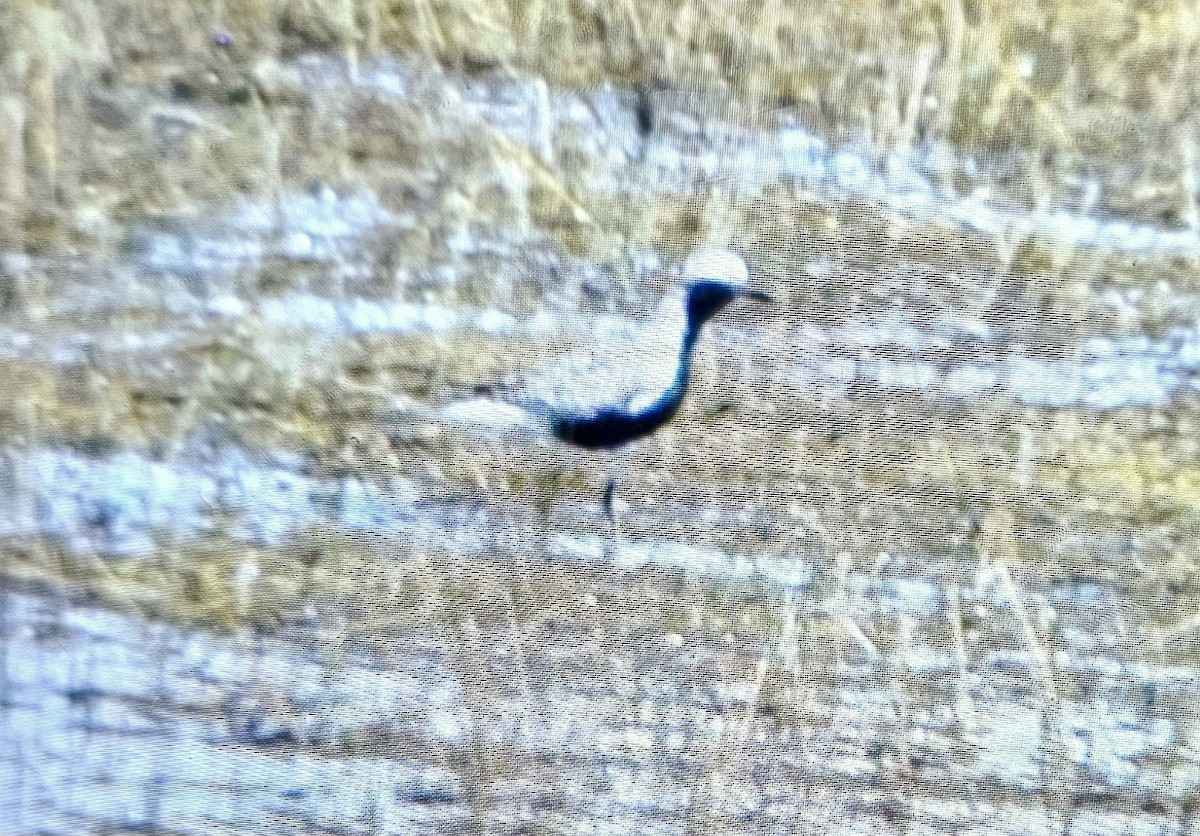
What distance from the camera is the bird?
0.65 meters

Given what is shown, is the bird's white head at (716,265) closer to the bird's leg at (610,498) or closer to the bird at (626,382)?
the bird at (626,382)

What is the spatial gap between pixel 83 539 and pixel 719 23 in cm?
68

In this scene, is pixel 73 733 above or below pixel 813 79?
below

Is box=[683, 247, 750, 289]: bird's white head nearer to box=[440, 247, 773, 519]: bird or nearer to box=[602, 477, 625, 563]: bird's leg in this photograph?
box=[440, 247, 773, 519]: bird

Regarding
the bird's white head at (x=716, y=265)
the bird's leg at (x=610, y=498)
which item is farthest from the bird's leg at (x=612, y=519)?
the bird's white head at (x=716, y=265)

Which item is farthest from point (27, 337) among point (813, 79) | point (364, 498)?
point (813, 79)

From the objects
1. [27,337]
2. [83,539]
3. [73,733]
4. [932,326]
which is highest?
[932,326]

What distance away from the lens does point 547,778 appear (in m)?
0.70

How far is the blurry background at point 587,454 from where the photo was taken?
2.06 feet

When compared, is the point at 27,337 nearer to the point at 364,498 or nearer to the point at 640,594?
the point at 364,498

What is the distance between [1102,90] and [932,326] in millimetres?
219

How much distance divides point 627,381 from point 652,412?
3 cm

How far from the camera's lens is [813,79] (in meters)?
0.63

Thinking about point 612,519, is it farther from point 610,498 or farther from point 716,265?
point 716,265
